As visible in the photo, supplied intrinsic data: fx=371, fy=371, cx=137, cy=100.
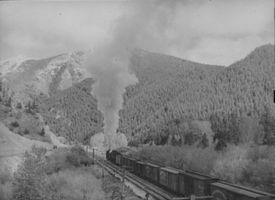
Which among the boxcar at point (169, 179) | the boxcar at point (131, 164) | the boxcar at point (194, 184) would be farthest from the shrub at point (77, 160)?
the boxcar at point (194, 184)

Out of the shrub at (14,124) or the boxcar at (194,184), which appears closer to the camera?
the boxcar at (194,184)

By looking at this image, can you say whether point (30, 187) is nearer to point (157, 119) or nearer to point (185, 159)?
point (185, 159)

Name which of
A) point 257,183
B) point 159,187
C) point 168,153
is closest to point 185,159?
point 168,153

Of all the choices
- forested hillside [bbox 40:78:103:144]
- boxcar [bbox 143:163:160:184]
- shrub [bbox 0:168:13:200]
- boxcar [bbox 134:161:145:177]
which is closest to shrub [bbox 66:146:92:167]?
boxcar [bbox 134:161:145:177]

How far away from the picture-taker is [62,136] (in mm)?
161125

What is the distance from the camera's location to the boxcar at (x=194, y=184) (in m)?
25.2

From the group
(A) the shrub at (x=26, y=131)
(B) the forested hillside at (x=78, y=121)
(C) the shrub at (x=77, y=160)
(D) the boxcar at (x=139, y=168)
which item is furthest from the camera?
(B) the forested hillside at (x=78, y=121)

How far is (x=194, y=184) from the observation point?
2705 cm

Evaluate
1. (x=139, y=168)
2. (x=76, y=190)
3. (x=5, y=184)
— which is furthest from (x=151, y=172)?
(x=5, y=184)

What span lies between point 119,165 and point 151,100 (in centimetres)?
13606

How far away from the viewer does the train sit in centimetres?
2000

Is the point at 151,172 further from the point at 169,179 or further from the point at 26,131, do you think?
the point at 26,131

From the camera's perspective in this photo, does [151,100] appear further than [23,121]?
Yes

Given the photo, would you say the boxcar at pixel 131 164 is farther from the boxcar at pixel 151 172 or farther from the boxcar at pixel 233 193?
the boxcar at pixel 233 193
